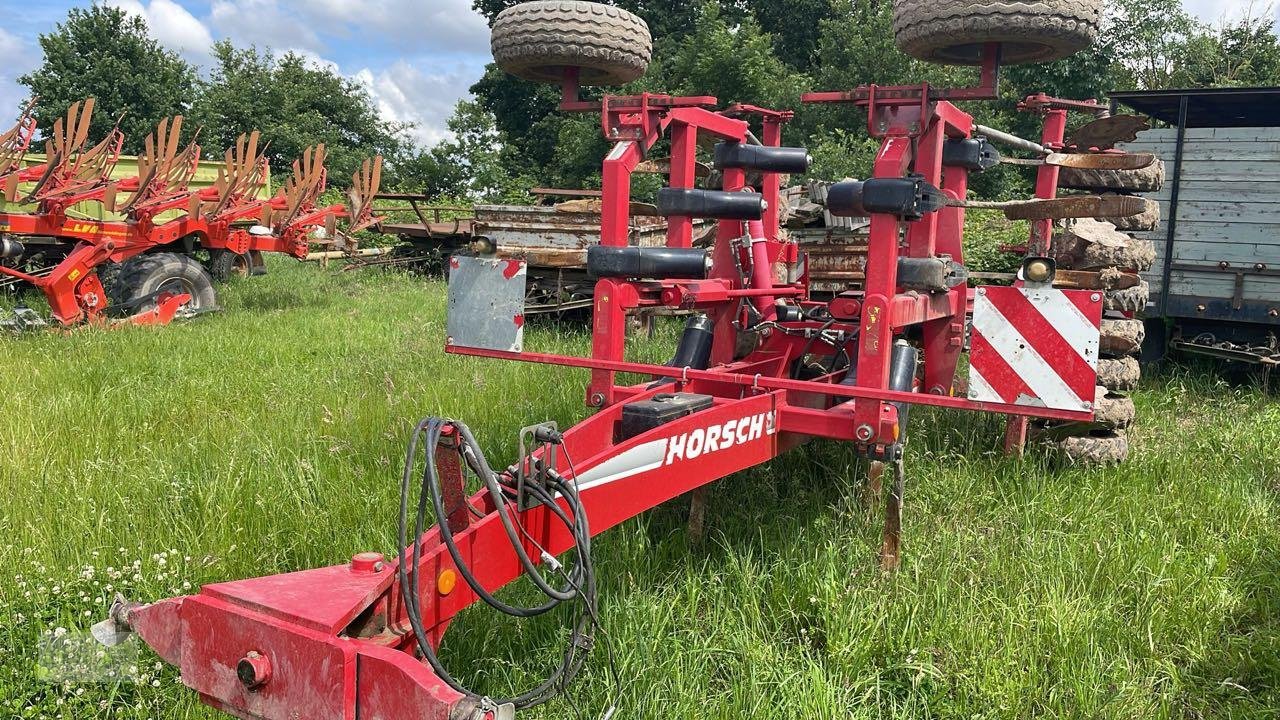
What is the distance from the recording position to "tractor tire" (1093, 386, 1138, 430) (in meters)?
5.05

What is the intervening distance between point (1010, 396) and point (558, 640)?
5.32 ft

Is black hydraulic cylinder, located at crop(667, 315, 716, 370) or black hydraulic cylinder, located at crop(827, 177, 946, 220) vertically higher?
black hydraulic cylinder, located at crop(827, 177, 946, 220)

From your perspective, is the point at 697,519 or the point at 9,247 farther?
the point at 9,247

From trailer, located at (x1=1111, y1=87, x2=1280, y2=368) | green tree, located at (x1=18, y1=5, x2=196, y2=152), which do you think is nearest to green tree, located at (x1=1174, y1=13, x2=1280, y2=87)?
trailer, located at (x1=1111, y1=87, x2=1280, y2=368)

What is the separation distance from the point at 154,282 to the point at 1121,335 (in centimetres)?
861

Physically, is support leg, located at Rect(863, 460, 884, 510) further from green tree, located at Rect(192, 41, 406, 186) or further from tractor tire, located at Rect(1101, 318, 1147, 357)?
green tree, located at Rect(192, 41, 406, 186)

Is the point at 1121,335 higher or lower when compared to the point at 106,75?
lower

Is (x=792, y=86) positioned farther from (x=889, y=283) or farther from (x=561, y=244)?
(x=889, y=283)

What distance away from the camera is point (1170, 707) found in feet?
9.51

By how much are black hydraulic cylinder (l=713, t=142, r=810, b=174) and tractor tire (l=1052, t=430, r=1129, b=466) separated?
6.89ft

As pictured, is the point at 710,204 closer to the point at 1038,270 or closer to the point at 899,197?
the point at 899,197

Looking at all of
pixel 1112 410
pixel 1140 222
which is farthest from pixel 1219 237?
pixel 1112 410

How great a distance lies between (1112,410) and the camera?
5082 millimetres

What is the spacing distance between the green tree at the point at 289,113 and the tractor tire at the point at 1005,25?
34.5 meters
